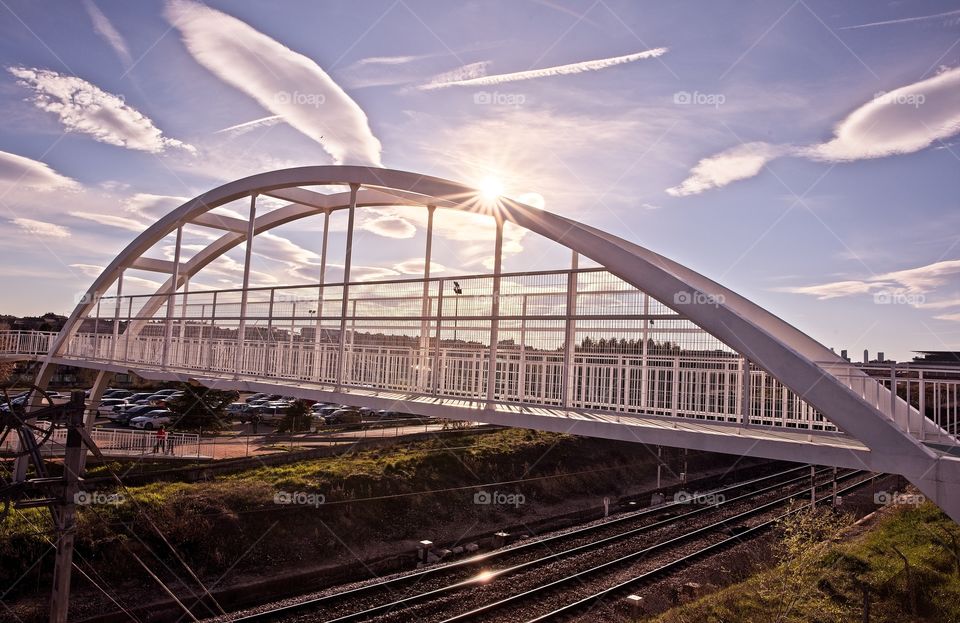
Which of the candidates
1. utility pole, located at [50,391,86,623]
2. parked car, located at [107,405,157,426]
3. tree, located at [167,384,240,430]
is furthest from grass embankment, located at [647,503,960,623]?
parked car, located at [107,405,157,426]

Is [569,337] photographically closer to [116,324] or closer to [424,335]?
[424,335]

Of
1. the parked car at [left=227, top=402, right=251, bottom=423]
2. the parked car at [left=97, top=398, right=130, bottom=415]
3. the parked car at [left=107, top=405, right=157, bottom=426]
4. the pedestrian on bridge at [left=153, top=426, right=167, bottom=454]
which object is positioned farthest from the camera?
the parked car at [left=227, top=402, right=251, bottom=423]

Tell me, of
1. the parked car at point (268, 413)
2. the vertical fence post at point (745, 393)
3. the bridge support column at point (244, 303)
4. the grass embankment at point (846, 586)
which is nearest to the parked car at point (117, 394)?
the parked car at point (268, 413)

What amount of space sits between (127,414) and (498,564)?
2316 cm

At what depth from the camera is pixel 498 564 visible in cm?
1555

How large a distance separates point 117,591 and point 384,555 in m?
6.53

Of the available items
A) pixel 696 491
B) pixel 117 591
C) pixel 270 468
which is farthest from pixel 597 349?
pixel 696 491

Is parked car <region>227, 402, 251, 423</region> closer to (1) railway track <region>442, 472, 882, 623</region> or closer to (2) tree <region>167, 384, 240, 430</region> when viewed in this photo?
(2) tree <region>167, 384, 240, 430</region>

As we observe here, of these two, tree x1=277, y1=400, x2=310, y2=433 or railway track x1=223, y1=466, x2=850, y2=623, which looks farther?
tree x1=277, y1=400, x2=310, y2=433

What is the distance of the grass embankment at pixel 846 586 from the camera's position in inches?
392

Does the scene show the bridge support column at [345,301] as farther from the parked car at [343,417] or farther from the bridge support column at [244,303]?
the parked car at [343,417]

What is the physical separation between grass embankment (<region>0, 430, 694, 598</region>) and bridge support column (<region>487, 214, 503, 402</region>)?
9.38 metres

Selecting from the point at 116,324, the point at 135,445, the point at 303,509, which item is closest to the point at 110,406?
the point at 135,445

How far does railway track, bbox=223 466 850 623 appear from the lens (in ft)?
A: 40.7
